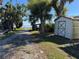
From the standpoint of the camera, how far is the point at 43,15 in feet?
117

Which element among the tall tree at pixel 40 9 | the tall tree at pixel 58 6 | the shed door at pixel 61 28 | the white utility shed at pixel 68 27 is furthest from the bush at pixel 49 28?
the shed door at pixel 61 28

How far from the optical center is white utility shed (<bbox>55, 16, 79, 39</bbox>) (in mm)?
25172

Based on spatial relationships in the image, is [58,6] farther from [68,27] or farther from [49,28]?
[68,27]

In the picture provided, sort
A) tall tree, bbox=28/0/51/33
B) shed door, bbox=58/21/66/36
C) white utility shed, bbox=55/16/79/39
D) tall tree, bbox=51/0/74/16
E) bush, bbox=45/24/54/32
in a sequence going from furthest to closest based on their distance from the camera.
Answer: bush, bbox=45/24/54/32 → tall tree, bbox=51/0/74/16 → tall tree, bbox=28/0/51/33 → shed door, bbox=58/21/66/36 → white utility shed, bbox=55/16/79/39

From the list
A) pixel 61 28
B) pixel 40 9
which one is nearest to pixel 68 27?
pixel 61 28

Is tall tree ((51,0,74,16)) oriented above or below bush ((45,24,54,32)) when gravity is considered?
above

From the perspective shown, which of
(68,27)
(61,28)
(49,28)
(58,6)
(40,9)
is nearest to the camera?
(68,27)

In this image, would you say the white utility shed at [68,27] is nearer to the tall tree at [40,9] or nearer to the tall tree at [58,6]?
the tall tree at [40,9]

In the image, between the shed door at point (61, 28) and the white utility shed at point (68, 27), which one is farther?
the shed door at point (61, 28)

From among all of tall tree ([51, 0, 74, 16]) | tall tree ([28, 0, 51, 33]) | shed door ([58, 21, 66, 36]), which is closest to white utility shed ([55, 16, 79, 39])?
shed door ([58, 21, 66, 36])

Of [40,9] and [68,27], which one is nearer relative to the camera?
[68,27]

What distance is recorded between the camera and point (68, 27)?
26.2 m

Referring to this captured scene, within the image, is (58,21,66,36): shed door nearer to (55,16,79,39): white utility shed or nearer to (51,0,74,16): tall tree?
(55,16,79,39): white utility shed

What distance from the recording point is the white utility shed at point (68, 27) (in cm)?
2517
